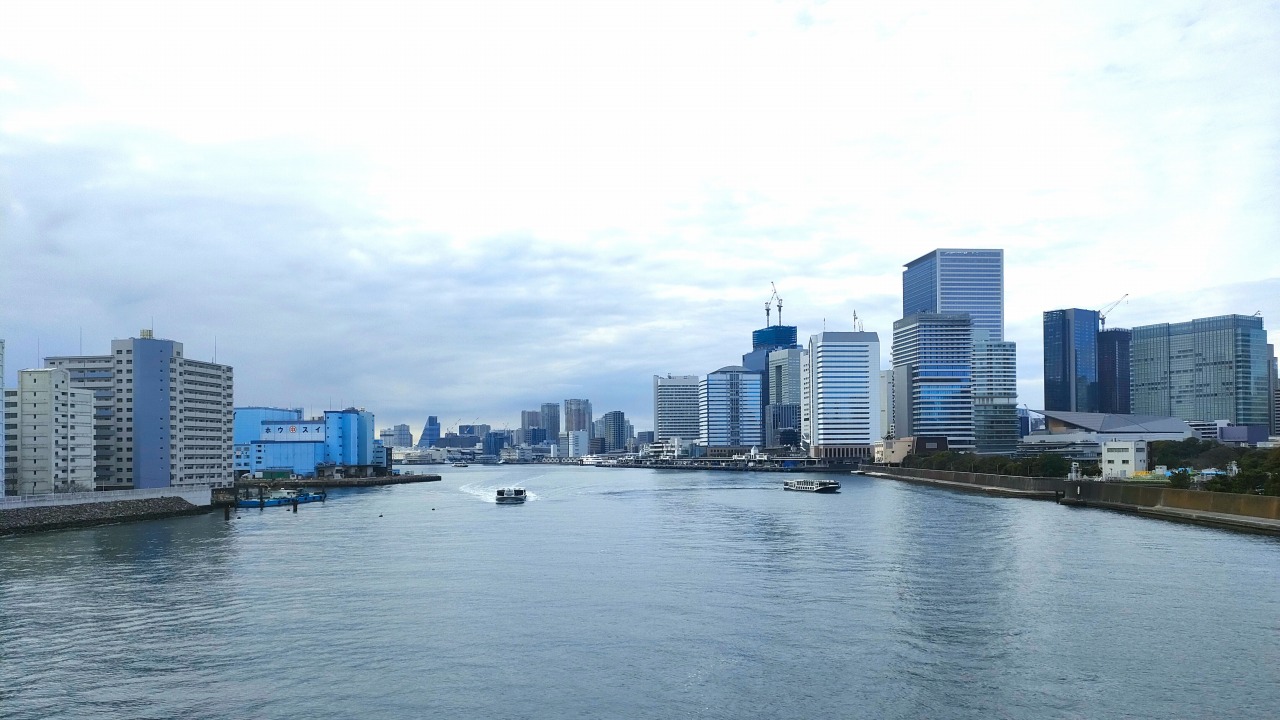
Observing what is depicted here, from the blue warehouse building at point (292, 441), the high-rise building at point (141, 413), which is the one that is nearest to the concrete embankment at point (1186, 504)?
the high-rise building at point (141, 413)

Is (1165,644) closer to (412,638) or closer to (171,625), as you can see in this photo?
(412,638)

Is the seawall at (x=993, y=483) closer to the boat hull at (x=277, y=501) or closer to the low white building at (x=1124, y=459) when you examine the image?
the low white building at (x=1124, y=459)

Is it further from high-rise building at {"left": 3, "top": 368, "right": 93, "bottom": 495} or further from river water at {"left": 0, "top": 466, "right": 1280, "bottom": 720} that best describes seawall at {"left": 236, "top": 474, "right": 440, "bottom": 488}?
river water at {"left": 0, "top": 466, "right": 1280, "bottom": 720}

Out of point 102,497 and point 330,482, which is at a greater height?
point 102,497

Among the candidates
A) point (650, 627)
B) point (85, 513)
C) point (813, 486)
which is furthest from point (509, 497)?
point (650, 627)

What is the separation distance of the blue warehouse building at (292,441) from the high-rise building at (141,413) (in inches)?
2423

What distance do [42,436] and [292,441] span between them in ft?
278

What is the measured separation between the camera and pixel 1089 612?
30.3 m

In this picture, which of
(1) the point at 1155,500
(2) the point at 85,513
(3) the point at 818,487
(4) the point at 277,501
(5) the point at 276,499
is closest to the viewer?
Result: (2) the point at 85,513

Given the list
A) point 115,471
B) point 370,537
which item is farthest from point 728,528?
point 115,471

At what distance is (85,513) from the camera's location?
2763 inches

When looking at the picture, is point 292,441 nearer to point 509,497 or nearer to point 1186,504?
point 509,497

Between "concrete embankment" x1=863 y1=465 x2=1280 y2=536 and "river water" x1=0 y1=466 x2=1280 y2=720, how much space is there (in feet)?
21.5

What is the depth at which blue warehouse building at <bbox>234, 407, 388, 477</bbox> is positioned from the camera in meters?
160
